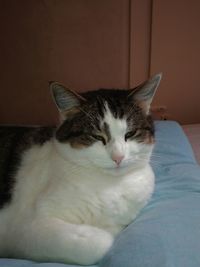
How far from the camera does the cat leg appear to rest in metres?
0.89

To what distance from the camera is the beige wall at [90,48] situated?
86.6 inches

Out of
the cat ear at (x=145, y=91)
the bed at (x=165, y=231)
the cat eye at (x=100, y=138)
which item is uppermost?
the cat ear at (x=145, y=91)

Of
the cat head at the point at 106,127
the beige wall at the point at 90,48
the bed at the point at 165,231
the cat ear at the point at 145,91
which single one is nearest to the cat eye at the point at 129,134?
the cat head at the point at 106,127

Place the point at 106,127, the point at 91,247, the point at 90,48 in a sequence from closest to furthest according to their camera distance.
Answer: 1. the point at 91,247
2. the point at 106,127
3. the point at 90,48

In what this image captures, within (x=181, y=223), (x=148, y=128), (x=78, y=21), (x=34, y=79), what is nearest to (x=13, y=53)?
(x=34, y=79)

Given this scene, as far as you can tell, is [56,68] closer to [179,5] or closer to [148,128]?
[179,5]

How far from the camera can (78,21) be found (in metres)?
2.23

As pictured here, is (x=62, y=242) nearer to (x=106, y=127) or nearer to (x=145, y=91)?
(x=106, y=127)

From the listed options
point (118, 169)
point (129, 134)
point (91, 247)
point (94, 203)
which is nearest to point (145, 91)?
point (129, 134)

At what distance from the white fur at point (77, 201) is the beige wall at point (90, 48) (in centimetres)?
129

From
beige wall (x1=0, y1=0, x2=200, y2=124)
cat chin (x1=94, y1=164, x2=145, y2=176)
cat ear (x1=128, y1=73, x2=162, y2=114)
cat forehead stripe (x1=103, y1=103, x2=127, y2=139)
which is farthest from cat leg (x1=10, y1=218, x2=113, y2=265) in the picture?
beige wall (x1=0, y1=0, x2=200, y2=124)

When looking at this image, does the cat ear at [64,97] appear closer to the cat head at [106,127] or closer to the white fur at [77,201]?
the cat head at [106,127]

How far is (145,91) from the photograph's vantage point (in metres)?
1.08

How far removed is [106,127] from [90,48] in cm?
141
